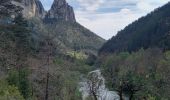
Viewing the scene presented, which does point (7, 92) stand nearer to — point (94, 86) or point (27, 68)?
point (94, 86)

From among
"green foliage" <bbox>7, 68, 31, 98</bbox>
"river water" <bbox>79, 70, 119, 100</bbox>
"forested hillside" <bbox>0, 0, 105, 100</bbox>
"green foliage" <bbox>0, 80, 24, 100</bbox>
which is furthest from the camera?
"river water" <bbox>79, 70, 119, 100</bbox>

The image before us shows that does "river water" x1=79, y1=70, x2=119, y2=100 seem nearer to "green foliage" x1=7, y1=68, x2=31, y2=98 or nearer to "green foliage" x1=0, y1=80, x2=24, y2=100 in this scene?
"green foliage" x1=7, y1=68, x2=31, y2=98

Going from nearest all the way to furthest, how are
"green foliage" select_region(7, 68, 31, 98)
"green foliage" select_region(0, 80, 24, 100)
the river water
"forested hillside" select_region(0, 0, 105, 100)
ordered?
"green foliage" select_region(0, 80, 24, 100)
"forested hillside" select_region(0, 0, 105, 100)
"green foliage" select_region(7, 68, 31, 98)
the river water

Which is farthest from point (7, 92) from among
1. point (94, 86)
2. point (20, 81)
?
point (94, 86)

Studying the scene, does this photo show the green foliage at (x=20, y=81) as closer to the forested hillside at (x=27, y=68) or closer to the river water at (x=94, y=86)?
the forested hillside at (x=27, y=68)

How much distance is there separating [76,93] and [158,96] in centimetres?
1460

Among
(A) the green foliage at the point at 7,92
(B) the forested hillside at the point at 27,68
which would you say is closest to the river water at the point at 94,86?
(B) the forested hillside at the point at 27,68

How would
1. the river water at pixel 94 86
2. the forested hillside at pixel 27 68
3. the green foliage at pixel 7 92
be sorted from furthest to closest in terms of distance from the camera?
the river water at pixel 94 86 < the forested hillside at pixel 27 68 < the green foliage at pixel 7 92

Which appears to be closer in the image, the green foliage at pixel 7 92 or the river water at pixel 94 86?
the green foliage at pixel 7 92

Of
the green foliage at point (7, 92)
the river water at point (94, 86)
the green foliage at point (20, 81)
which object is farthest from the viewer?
the river water at point (94, 86)

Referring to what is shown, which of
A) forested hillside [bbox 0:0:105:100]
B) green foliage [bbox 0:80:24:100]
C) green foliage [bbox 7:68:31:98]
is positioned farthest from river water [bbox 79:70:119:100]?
green foliage [bbox 0:80:24:100]

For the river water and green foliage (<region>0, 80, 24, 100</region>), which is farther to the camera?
the river water

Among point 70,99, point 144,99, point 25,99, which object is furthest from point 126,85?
point 25,99

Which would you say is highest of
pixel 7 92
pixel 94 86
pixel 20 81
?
pixel 20 81
